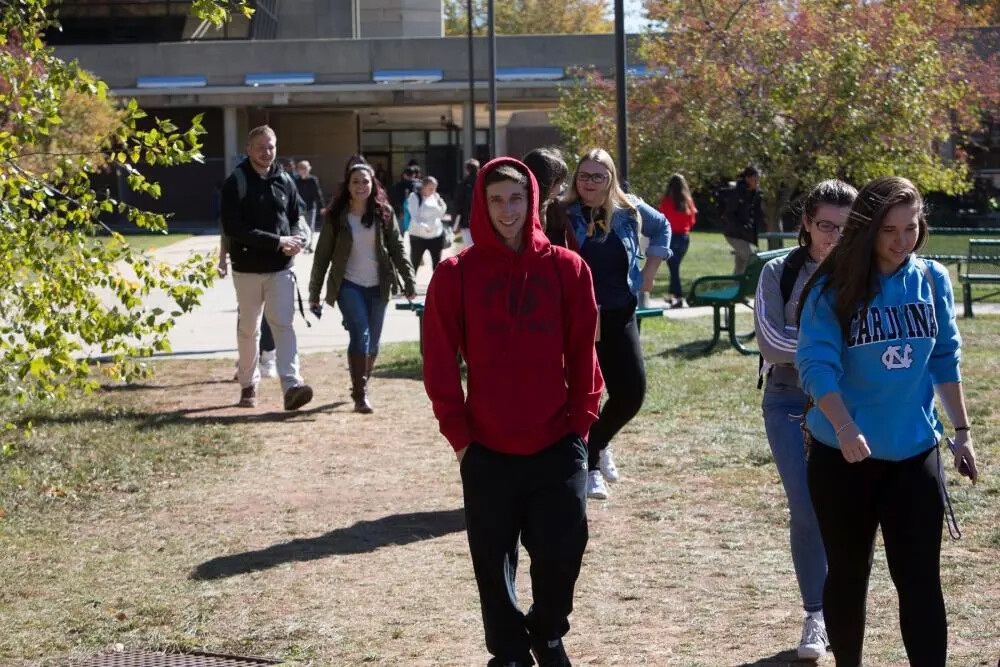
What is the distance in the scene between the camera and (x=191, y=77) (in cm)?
5194

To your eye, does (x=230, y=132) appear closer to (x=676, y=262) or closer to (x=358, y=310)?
(x=676, y=262)

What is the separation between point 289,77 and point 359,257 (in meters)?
43.1

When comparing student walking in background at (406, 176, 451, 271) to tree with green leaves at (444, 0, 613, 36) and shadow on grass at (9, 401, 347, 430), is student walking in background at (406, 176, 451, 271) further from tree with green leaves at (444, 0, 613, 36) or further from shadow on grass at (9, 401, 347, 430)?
tree with green leaves at (444, 0, 613, 36)

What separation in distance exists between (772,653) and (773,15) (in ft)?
58.5

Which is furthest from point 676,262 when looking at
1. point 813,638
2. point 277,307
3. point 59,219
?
point 813,638

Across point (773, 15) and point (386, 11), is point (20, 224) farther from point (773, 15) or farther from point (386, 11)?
point (386, 11)

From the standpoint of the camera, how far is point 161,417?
10.5 meters

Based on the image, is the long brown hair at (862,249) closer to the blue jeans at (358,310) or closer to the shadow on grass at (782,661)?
the shadow on grass at (782,661)

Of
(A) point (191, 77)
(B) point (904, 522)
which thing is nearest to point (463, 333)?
(B) point (904, 522)

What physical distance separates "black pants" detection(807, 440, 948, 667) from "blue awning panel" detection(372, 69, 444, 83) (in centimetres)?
4757

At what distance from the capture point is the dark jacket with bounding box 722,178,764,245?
1758cm

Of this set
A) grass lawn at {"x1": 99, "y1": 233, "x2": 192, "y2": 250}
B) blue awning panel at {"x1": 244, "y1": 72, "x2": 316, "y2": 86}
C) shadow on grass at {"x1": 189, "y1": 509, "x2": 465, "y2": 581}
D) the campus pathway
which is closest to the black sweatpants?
the campus pathway

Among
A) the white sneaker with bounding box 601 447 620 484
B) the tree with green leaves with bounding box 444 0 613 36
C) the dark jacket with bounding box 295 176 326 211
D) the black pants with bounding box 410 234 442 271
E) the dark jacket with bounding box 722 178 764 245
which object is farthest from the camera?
the tree with green leaves with bounding box 444 0 613 36

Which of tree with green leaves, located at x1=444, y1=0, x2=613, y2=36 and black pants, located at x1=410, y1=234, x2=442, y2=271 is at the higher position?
tree with green leaves, located at x1=444, y1=0, x2=613, y2=36
